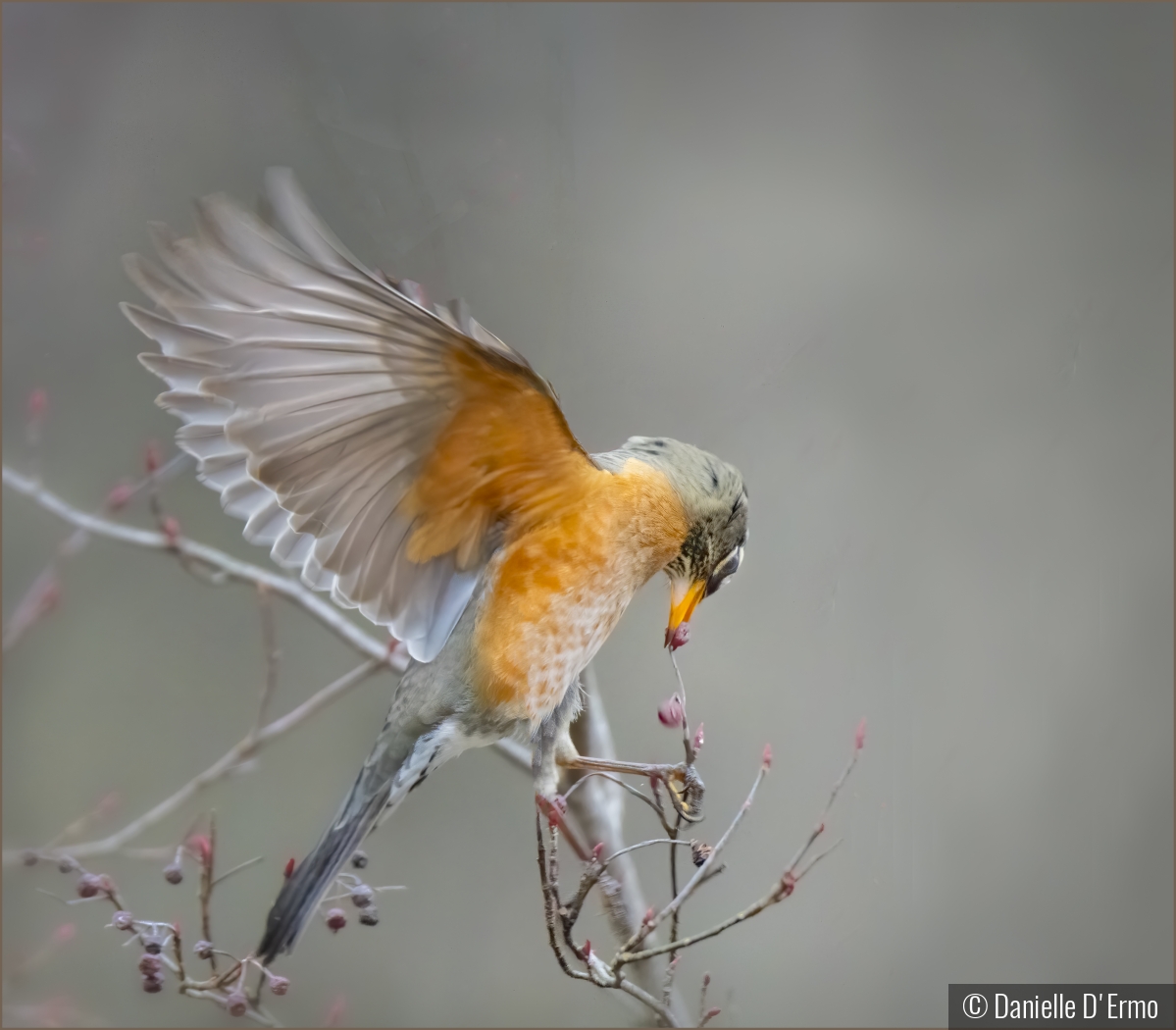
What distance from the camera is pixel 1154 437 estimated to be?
1451 millimetres

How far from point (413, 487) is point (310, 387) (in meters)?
0.13

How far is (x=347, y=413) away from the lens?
31.8 inches

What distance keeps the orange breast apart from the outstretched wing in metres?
0.03

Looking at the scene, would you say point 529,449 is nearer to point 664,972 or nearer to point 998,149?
point 664,972

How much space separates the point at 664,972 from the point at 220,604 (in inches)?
36.0

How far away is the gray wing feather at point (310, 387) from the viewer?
2.26ft

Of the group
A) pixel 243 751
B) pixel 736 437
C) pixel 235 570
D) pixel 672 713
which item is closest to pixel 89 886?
pixel 243 751

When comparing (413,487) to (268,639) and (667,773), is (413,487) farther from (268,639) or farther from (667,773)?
(268,639)

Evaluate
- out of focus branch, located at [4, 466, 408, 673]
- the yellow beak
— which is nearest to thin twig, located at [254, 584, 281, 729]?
out of focus branch, located at [4, 466, 408, 673]

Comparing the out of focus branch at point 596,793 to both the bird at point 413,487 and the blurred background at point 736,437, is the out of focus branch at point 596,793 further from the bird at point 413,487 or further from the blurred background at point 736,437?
the bird at point 413,487

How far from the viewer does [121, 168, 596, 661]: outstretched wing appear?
70 centimetres

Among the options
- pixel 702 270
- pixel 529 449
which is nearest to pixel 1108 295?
pixel 702 270

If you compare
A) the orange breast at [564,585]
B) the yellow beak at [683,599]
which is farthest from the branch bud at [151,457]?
the yellow beak at [683,599]

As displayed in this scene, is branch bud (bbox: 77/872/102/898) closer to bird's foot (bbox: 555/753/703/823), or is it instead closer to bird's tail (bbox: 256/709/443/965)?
bird's tail (bbox: 256/709/443/965)
